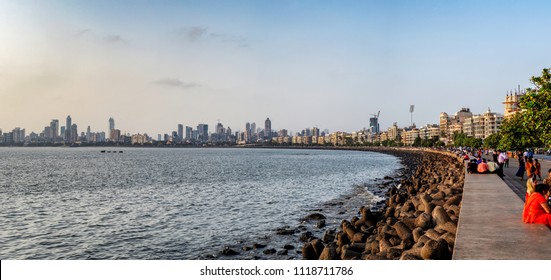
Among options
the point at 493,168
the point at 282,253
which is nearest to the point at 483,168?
the point at 493,168

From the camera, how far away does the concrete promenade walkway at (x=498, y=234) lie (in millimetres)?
8109

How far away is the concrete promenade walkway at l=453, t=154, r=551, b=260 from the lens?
26.6ft

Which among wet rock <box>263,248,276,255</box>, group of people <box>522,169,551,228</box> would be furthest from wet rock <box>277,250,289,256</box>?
group of people <box>522,169,551,228</box>

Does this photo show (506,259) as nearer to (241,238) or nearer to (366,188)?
(241,238)

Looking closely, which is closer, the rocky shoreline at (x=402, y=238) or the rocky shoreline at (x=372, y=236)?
the rocky shoreline at (x=402, y=238)

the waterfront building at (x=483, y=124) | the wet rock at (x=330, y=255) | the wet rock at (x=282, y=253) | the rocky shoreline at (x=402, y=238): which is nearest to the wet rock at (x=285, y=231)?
the rocky shoreline at (x=402, y=238)

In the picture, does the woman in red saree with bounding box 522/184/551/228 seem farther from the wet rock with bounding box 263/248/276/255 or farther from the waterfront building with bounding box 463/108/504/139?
the waterfront building with bounding box 463/108/504/139

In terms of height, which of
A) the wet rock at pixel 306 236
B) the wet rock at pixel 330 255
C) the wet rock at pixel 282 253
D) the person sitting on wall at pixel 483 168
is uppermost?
the person sitting on wall at pixel 483 168

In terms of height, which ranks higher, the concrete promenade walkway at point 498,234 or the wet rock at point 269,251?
the concrete promenade walkway at point 498,234

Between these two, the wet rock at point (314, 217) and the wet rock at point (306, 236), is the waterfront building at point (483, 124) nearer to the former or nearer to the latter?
the wet rock at point (314, 217)

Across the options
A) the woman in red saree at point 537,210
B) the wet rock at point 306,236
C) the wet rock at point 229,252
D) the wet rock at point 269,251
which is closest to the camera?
the woman in red saree at point 537,210

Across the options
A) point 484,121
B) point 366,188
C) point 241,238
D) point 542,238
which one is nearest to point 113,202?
point 241,238

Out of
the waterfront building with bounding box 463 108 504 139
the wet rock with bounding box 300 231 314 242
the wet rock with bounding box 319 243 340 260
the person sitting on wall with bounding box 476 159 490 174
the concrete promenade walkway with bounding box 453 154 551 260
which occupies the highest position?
the waterfront building with bounding box 463 108 504 139

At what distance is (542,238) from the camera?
29.8 ft
